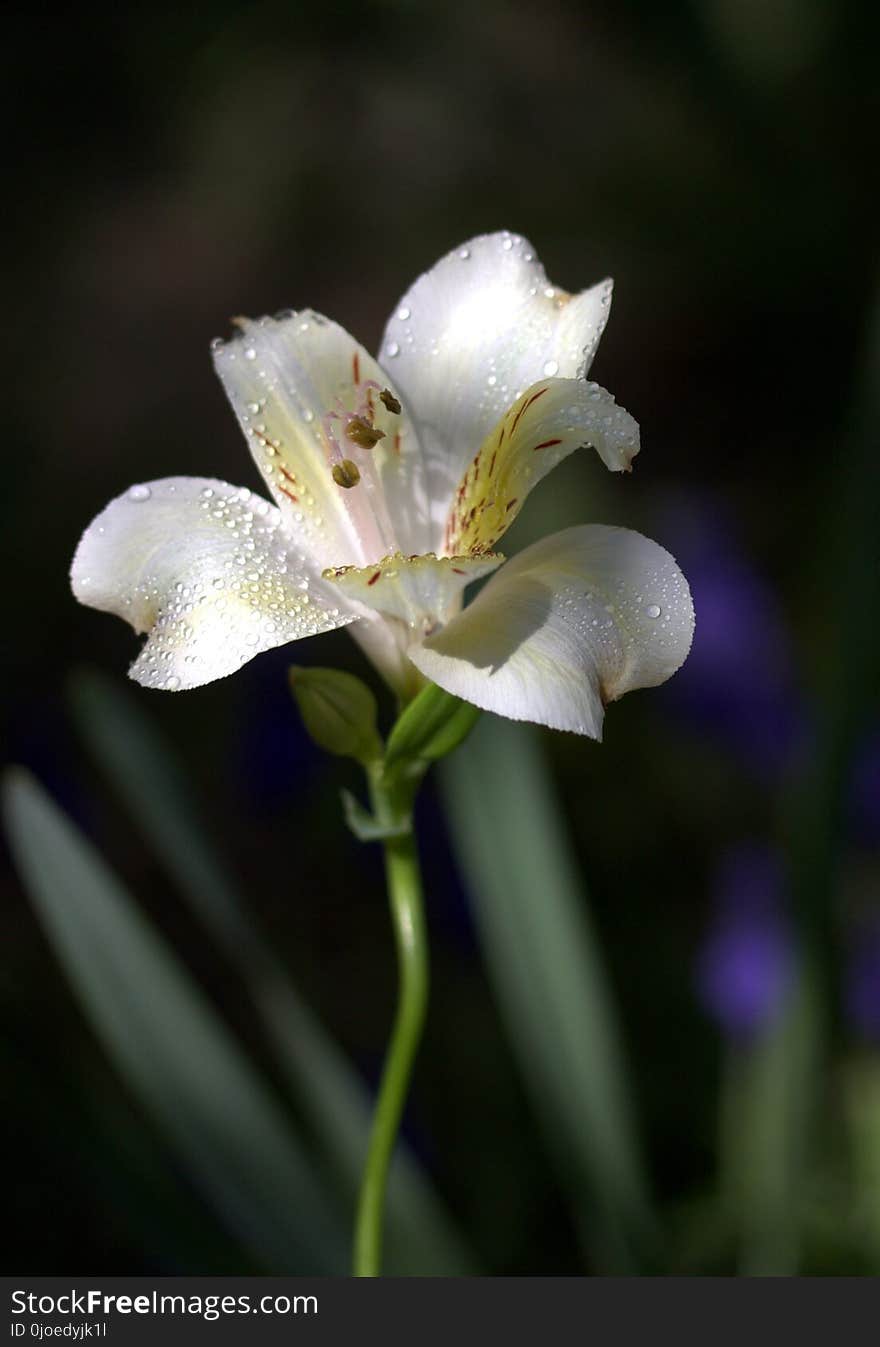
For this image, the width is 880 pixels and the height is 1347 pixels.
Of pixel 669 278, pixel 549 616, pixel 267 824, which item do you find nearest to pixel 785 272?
pixel 669 278

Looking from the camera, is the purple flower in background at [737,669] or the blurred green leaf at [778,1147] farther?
the purple flower in background at [737,669]

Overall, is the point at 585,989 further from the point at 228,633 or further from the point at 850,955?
the point at 228,633

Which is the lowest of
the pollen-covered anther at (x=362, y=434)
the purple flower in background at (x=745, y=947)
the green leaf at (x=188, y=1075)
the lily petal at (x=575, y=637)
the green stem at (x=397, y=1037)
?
the purple flower in background at (x=745, y=947)

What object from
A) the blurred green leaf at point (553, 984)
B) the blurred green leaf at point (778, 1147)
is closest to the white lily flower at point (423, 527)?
the blurred green leaf at point (553, 984)

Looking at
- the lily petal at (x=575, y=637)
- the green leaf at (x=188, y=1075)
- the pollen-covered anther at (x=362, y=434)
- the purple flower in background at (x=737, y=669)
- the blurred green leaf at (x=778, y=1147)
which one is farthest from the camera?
the purple flower in background at (x=737, y=669)

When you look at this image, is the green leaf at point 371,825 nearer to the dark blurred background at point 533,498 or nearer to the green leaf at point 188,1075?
the green leaf at point 188,1075

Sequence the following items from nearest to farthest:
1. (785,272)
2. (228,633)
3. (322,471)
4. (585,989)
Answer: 1. (228,633)
2. (322,471)
3. (585,989)
4. (785,272)

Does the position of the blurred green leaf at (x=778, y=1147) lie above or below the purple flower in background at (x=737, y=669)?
below
